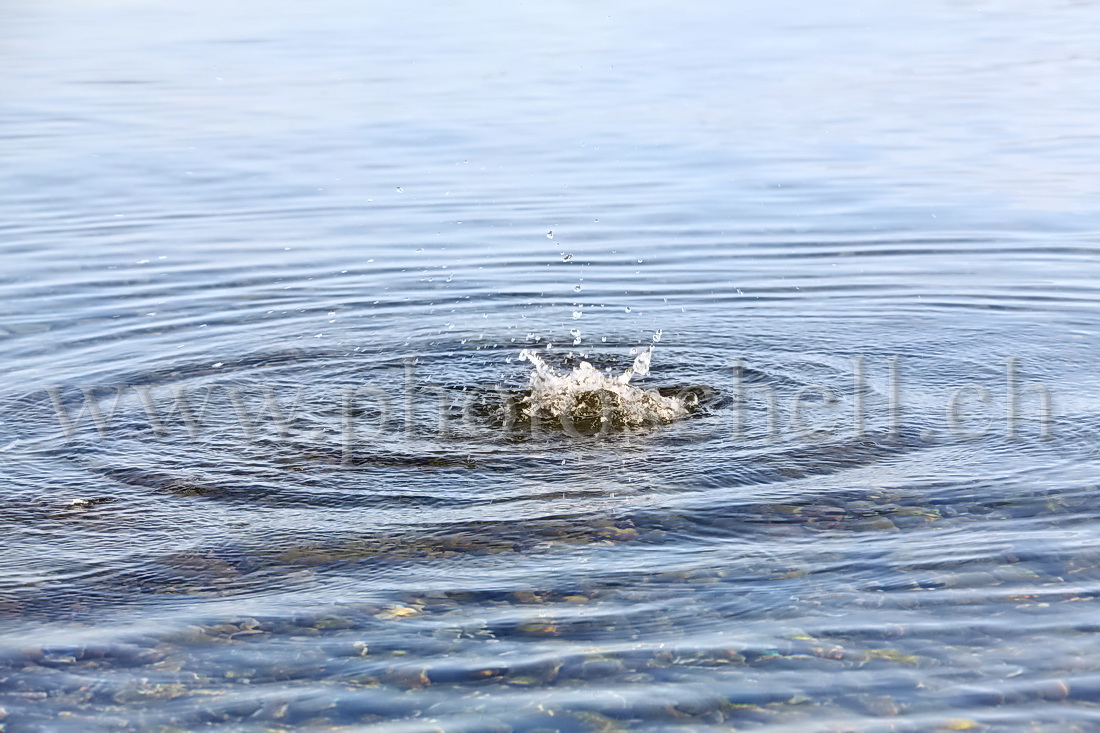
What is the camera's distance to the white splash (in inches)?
304

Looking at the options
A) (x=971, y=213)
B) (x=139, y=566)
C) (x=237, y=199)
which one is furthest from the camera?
(x=237, y=199)

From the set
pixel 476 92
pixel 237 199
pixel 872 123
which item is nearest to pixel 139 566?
pixel 237 199

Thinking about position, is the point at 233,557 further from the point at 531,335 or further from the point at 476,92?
the point at 476,92

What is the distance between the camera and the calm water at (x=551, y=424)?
193 inches

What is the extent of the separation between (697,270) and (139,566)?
6.27 meters

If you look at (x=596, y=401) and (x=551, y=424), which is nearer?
(x=551, y=424)

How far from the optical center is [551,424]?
25.2 ft

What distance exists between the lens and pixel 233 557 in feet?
19.5

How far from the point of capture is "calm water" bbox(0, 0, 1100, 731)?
4.90 metres

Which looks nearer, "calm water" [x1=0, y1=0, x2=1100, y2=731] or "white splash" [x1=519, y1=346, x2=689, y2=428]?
"calm water" [x1=0, y1=0, x2=1100, y2=731]

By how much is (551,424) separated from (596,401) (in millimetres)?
361

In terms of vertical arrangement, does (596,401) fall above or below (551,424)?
above

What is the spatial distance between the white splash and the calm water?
187 mm

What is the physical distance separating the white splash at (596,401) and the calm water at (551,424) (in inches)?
7.4
